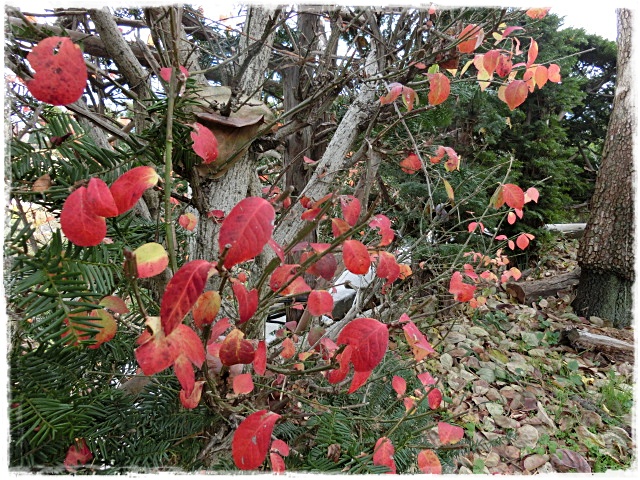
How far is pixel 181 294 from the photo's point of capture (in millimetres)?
421

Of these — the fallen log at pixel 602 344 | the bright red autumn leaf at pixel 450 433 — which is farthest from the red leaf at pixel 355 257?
the fallen log at pixel 602 344

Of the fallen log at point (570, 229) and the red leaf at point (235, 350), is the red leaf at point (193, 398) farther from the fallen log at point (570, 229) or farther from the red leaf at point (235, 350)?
the fallen log at point (570, 229)

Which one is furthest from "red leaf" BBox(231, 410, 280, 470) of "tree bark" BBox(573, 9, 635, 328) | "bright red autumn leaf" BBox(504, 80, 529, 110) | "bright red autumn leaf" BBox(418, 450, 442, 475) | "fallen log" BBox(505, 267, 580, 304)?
"tree bark" BBox(573, 9, 635, 328)

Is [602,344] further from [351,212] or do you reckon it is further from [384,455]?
[351,212]

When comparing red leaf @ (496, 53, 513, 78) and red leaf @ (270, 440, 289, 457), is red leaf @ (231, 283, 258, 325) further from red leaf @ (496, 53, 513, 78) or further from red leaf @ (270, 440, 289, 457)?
red leaf @ (496, 53, 513, 78)

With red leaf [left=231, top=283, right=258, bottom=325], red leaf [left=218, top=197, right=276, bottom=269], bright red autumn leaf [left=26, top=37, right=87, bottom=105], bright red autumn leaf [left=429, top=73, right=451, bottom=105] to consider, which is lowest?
red leaf [left=231, top=283, right=258, bottom=325]

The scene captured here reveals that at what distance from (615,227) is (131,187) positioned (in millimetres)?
3849

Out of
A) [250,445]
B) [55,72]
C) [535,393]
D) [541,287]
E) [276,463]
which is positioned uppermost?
[55,72]

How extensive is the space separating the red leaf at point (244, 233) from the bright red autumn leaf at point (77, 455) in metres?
0.49

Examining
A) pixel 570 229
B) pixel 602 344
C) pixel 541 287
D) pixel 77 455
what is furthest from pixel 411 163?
pixel 570 229

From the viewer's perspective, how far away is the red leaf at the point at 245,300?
1.90ft

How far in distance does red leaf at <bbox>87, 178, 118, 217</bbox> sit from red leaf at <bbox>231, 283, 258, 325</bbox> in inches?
7.9

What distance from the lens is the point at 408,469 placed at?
1.06 metres

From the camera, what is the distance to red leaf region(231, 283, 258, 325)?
580mm
